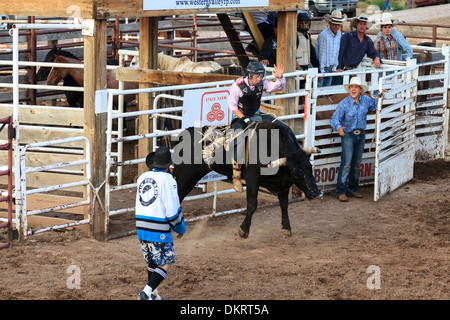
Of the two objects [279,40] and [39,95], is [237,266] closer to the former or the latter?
[279,40]

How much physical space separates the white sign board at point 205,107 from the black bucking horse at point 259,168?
37cm

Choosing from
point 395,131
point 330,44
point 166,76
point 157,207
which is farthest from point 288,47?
point 157,207

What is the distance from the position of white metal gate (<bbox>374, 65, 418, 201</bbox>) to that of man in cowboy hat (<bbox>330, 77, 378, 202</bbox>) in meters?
0.22

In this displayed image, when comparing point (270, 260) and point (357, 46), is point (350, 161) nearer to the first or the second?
point (357, 46)

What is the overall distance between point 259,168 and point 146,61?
128 inches

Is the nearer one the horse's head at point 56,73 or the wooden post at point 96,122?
the wooden post at point 96,122

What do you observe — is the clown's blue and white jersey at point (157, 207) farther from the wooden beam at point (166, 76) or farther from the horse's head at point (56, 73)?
the horse's head at point (56, 73)

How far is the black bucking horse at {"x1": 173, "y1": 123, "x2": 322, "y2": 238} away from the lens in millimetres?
8328

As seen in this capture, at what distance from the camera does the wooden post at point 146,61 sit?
1072 cm

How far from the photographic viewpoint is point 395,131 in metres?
11.3

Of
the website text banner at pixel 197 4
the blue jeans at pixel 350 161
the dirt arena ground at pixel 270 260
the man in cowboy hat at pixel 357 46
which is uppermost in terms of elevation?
the website text banner at pixel 197 4

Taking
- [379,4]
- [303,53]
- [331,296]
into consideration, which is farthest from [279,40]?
[379,4]

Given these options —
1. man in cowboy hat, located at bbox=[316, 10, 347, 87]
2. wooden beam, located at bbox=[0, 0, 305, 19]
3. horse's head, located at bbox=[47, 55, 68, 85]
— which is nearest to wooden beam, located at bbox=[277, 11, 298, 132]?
man in cowboy hat, located at bbox=[316, 10, 347, 87]

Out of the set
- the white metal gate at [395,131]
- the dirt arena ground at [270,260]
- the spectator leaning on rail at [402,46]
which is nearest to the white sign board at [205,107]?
the dirt arena ground at [270,260]
